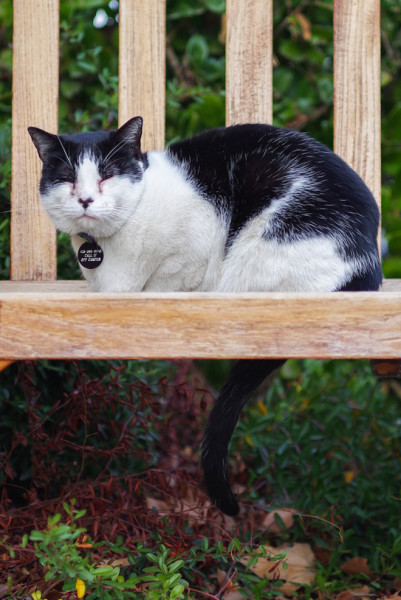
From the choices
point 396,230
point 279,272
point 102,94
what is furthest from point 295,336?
point 396,230

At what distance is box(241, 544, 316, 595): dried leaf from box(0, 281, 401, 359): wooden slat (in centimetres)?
68

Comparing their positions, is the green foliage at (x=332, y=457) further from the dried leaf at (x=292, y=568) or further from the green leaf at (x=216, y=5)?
the green leaf at (x=216, y=5)

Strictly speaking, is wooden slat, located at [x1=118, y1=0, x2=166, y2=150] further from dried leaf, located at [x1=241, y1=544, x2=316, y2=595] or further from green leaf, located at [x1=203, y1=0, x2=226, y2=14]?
dried leaf, located at [x1=241, y1=544, x2=316, y2=595]

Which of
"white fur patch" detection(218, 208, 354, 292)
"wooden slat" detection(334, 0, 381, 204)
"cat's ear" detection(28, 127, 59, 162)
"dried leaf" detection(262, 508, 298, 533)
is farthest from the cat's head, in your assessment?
"dried leaf" detection(262, 508, 298, 533)

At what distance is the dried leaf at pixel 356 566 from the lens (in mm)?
1735

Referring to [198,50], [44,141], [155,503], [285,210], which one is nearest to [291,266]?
[285,210]

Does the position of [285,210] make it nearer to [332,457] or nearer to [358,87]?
[358,87]

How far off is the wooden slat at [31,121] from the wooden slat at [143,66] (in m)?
0.17

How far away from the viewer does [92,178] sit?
1.38 m

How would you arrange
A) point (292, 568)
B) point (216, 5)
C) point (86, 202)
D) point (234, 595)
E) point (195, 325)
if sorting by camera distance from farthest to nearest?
point (216, 5), point (292, 568), point (234, 595), point (86, 202), point (195, 325)

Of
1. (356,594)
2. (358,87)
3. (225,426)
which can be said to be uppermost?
(358,87)

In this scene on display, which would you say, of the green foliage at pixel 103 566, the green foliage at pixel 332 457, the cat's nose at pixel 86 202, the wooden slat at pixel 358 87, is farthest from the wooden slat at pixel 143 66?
the green foliage at pixel 103 566

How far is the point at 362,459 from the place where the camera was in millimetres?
2014

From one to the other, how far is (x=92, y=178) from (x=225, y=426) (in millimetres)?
518
